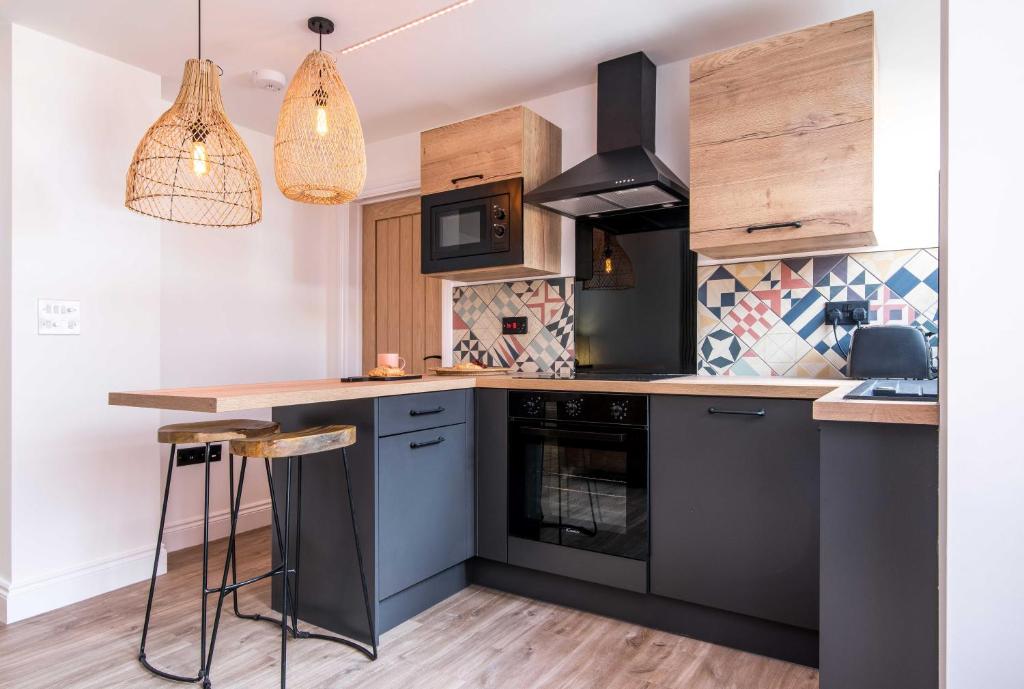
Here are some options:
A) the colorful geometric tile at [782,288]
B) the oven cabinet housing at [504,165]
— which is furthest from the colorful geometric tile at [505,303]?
the colorful geometric tile at [782,288]

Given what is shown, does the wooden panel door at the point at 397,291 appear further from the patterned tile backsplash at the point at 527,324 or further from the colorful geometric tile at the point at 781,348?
the colorful geometric tile at the point at 781,348

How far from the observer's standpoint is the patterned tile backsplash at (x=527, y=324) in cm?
317

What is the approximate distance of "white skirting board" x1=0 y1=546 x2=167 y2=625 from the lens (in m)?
2.39

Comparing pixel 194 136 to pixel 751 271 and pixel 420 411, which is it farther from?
pixel 751 271

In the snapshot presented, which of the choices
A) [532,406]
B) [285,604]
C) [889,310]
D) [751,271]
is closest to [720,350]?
[751,271]

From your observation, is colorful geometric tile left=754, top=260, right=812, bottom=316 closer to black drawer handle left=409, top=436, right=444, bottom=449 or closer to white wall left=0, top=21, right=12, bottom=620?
black drawer handle left=409, top=436, right=444, bottom=449

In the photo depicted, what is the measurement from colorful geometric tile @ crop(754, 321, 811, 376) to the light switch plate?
2858 mm

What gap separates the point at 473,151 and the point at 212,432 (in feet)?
5.69

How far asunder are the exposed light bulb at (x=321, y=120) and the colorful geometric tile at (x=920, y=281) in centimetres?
211

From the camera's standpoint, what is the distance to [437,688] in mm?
1874

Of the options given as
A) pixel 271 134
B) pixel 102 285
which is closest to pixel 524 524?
pixel 102 285

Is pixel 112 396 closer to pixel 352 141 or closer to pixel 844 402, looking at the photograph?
pixel 352 141

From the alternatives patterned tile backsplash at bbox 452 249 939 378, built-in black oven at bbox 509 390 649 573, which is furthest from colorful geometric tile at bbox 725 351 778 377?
built-in black oven at bbox 509 390 649 573

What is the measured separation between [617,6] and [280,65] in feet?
5.03
